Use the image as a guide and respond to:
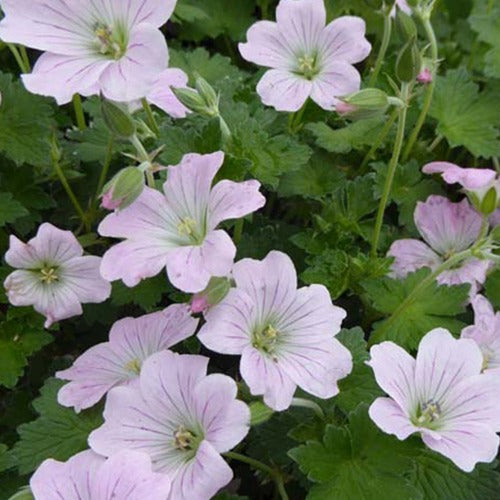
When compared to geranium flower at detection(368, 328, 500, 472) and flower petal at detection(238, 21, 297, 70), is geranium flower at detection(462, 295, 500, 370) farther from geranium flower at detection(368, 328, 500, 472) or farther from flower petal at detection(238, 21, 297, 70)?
flower petal at detection(238, 21, 297, 70)

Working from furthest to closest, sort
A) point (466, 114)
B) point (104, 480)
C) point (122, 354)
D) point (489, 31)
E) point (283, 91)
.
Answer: point (489, 31) → point (466, 114) → point (283, 91) → point (122, 354) → point (104, 480)

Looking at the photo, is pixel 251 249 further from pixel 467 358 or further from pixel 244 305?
pixel 467 358

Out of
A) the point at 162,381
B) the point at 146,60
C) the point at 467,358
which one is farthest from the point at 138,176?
the point at 467,358

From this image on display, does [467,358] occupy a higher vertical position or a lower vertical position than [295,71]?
lower

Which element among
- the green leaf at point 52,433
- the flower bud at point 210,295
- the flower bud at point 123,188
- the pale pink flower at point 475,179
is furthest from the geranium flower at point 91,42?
the pale pink flower at point 475,179

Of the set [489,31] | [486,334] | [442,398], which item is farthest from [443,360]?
[489,31]

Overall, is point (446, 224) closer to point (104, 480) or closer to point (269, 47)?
point (269, 47)
